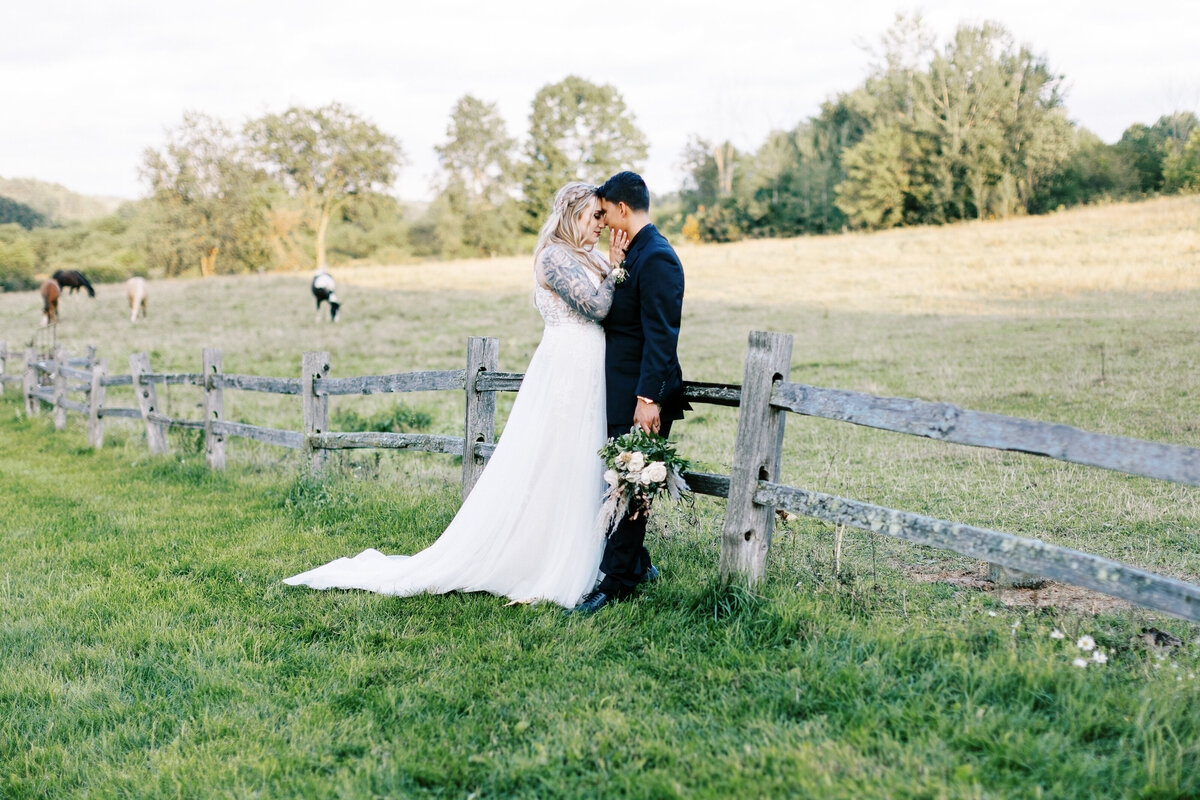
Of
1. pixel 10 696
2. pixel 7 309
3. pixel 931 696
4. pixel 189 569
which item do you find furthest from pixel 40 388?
pixel 7 309

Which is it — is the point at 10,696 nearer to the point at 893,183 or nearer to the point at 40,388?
the point at 40,388

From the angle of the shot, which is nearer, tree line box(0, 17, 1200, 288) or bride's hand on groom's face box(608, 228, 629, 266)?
bride's hand on groom's face box(608, 228, 629, 266)

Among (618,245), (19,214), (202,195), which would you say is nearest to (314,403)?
(618,245)

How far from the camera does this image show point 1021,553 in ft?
10.6

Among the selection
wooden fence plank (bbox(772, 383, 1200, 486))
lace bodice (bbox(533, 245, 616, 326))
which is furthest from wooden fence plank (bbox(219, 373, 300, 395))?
wooden fence plank (bbox(772, 383, 1200, 486))

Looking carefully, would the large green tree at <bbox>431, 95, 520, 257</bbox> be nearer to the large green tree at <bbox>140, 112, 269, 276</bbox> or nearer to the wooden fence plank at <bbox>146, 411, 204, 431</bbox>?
the large green tree at <bbox>140, 112, 269, 276</bbox>

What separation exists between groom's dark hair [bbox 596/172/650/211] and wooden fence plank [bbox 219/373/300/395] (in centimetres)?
428

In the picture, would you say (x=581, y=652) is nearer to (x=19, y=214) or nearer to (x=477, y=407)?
(x=477, y=407)

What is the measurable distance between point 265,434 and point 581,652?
544 centimetres

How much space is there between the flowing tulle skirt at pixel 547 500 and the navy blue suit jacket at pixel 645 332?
0.55ft

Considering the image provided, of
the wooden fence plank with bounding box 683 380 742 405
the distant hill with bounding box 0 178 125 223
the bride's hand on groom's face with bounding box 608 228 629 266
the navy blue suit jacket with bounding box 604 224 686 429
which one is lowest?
the wooden fence plank with bounding box 683 380 742 405

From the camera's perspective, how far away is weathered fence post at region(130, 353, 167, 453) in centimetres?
973

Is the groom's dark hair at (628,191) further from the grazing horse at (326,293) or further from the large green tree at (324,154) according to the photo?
the large green tree at (324,154)

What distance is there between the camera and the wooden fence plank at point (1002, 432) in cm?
287
